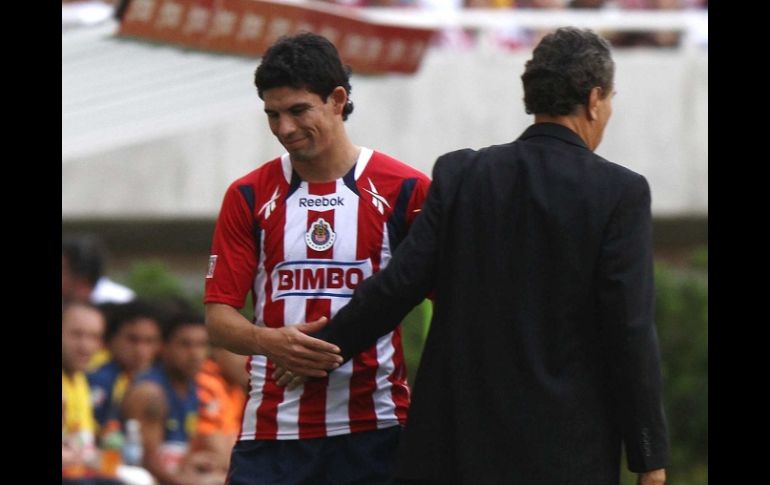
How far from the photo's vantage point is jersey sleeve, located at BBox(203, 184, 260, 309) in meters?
4.98

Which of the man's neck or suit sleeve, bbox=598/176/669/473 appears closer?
suit sleeve, bbox=598/176/669/473

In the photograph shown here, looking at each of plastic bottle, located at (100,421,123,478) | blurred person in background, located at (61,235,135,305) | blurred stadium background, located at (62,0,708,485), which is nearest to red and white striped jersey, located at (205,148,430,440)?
plastic bottle, located at (100,421,123,478)

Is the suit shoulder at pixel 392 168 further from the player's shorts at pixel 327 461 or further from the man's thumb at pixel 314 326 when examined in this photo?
A: the player's shorts at pixel 327 461

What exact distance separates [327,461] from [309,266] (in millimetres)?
620

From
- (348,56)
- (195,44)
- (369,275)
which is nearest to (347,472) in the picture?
(369,275)

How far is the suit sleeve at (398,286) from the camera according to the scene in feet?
15.0

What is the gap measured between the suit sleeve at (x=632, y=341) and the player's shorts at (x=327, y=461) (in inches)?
33.5

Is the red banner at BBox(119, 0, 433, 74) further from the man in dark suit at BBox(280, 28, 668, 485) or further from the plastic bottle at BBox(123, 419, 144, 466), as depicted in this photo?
the man in dark suit at BBox(280, 28, 668, 485)

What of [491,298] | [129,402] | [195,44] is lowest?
[129,402]

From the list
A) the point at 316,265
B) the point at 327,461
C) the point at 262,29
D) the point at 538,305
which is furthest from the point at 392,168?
the point at 262,29

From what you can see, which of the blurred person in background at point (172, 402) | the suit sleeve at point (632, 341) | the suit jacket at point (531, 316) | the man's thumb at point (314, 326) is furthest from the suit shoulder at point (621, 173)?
the blurred person in background at point (172, 402)

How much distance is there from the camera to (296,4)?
8.90 metres

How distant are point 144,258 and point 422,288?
1251 centimetres

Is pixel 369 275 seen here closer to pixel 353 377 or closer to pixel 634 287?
pixel 353 377
